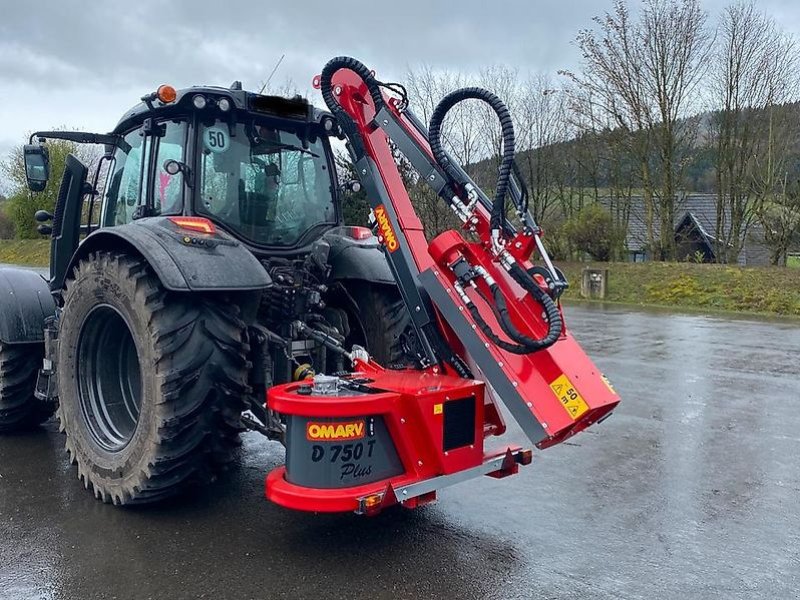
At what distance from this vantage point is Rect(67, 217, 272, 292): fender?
354cm

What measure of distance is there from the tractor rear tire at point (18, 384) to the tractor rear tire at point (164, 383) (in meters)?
1.45

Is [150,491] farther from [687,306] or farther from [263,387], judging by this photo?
[687,306]

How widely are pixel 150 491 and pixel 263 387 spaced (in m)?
0.77

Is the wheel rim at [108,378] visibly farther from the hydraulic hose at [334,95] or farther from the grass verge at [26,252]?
the grass verge at [26,252]

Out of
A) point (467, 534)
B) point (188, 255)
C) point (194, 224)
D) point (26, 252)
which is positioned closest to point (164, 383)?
point (188, 255)

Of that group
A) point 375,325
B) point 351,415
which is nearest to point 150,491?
point 351,415

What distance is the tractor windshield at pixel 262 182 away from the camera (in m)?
4.27

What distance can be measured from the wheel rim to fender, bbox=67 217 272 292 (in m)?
0.53

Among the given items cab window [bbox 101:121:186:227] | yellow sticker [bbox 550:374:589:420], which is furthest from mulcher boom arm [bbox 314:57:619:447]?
cab window [bbox 101:121:186:227]

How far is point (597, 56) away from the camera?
73.2 feet

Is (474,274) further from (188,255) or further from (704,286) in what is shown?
(704,286)

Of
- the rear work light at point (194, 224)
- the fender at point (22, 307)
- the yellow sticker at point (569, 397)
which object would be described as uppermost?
the rear work light at point (194, 224)

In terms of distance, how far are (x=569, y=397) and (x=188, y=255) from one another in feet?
6.37

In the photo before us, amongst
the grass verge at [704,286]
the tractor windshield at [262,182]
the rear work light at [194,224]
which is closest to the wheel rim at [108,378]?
the rear work light at [194,224]
